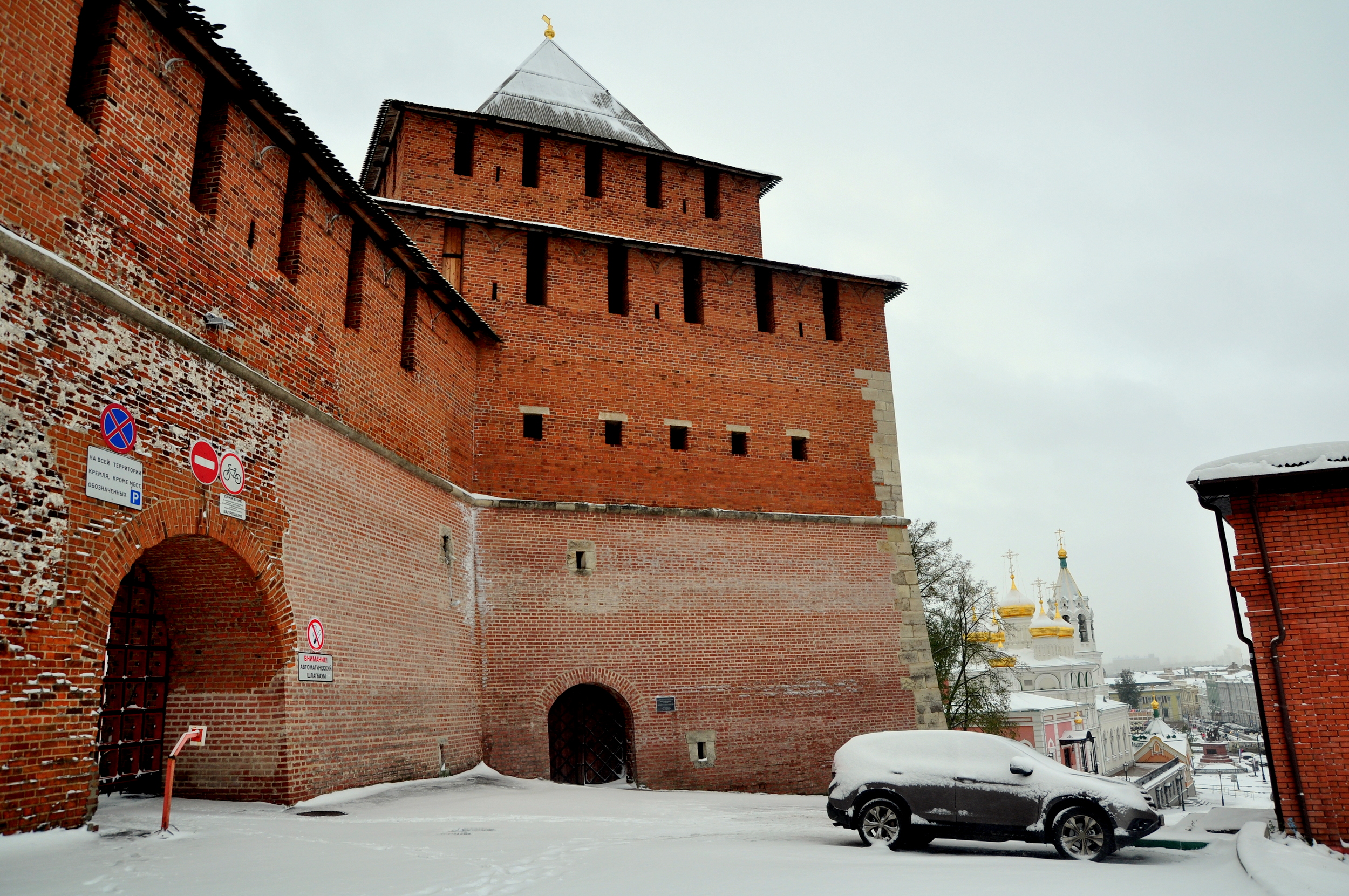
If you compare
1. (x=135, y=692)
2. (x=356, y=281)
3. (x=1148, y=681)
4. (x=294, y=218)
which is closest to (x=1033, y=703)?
(x=356, y=281)

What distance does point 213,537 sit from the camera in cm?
868

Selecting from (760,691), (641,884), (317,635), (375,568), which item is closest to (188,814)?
(317,635)

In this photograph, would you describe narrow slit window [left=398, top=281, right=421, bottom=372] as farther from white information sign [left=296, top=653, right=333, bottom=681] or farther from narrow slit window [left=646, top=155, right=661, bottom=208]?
narrow slit window [left=646, top=155, right=661, bottom=208]

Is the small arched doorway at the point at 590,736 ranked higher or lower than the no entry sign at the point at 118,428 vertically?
lower

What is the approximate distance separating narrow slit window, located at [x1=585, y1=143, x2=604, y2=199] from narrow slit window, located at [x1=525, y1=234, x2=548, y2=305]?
257cm

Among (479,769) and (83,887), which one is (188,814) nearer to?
(83,887)

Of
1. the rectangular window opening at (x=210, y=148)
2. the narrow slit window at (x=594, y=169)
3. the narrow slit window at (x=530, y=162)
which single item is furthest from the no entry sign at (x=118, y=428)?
the narrow slit window at (x=594, y=169)

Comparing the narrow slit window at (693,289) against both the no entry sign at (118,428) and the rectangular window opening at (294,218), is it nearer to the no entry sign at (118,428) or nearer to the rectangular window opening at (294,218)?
the rectangular window opening at (294,218)

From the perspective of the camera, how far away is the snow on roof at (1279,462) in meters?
8.63

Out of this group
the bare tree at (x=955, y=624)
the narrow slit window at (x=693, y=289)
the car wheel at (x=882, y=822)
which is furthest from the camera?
the bare tree at (x=955, y=624)

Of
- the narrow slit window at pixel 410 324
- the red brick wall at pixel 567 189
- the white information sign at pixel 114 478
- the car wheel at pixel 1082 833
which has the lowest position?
the car wheel at pixel 1082 833

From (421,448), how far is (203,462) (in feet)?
16.2

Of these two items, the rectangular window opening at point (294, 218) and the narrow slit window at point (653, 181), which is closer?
the rectangular window opening at point (294, 218)

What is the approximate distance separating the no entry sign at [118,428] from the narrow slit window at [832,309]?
13.5 meters
